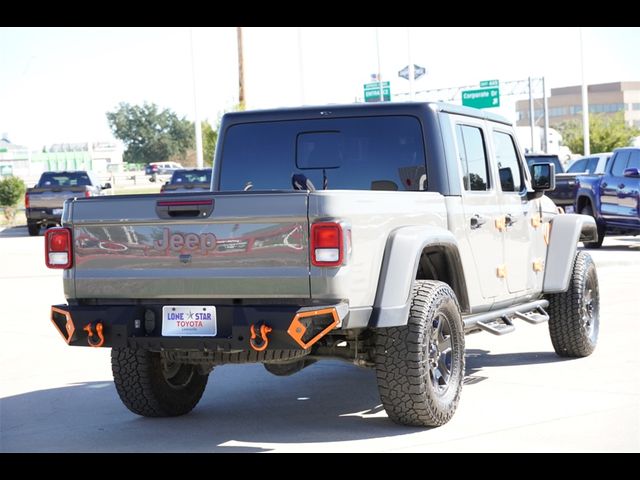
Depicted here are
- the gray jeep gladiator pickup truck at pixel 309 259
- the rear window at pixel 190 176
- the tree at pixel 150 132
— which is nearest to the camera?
the gray jeep gladiator pickup truck at pixel 309 259

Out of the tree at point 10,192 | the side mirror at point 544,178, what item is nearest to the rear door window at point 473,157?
the side mirror at point 544,178

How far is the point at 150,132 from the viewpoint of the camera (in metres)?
123

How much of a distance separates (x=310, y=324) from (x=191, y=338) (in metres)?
0.74

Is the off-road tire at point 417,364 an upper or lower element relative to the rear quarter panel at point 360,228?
lower

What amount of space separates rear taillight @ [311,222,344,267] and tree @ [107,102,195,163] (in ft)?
379

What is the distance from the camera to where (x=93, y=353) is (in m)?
10.3

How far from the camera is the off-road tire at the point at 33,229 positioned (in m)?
31.1

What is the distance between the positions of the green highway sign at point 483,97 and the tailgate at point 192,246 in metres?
55.5

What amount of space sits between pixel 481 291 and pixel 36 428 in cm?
311

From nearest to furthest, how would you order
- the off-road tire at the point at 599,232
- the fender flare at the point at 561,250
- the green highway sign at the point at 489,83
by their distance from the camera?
the fender flare at the point at 561,250 < the off-road tire at the point at 599,232 < the green highway sign at the point at 489,83

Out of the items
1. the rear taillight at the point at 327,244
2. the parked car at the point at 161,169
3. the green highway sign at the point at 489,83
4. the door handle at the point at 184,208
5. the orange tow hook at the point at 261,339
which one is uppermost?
the green highway sign at the point at 489,83

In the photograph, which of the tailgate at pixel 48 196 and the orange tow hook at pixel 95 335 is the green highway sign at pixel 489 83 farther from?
the orange tow hook at pixel 95 335

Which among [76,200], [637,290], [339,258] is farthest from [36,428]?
[637,290]
